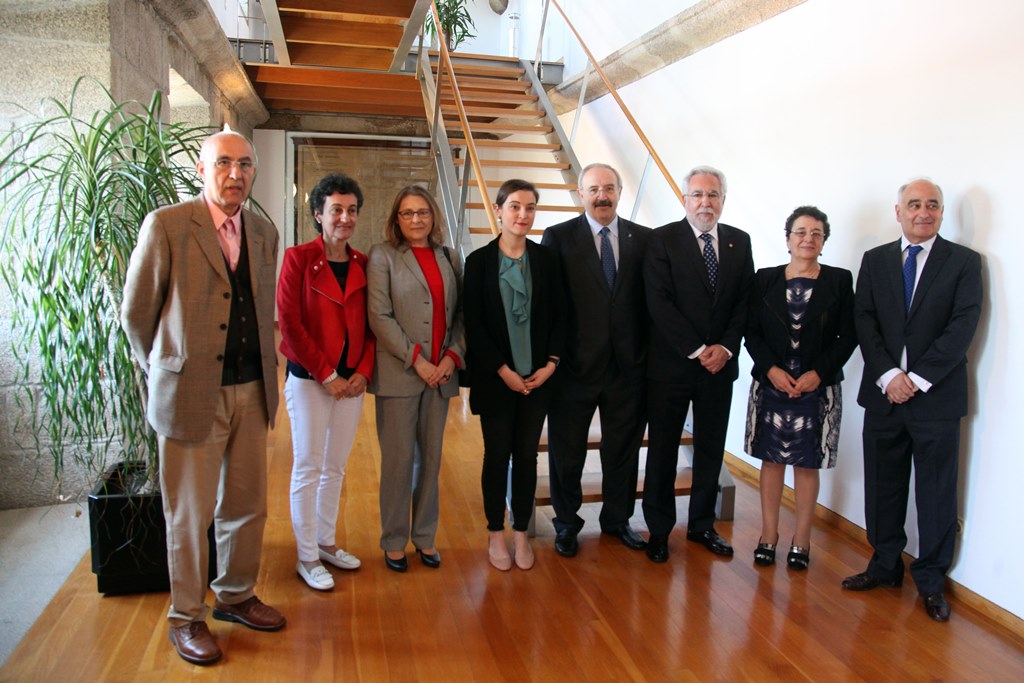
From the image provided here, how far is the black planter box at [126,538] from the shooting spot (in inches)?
107

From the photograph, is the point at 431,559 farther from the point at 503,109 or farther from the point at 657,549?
the point at 503,109

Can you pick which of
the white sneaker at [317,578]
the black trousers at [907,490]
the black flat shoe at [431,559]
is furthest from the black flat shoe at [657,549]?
the white sneaker at [317,578]

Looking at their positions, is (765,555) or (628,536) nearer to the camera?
(765,555)

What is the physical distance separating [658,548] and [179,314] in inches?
86.2

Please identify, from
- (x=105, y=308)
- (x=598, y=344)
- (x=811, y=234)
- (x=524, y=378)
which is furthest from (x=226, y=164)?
(x=811, y=234)

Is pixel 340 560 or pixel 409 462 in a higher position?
pixel 409 462

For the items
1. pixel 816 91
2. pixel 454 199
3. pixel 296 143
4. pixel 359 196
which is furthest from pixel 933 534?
pixel 296 143

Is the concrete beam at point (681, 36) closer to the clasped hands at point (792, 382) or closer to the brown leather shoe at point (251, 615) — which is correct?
the clasped hands at point (792, 382)

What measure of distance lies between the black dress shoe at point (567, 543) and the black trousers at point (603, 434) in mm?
23

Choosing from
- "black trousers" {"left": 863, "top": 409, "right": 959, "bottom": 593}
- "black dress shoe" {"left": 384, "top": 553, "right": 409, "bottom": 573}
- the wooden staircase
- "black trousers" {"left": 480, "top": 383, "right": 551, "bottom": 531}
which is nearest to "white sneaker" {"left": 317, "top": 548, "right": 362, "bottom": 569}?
"black dress shoe" {"left": 384, "top": 553, "right": 409, "bottom": 573}

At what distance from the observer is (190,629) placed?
2.43 m

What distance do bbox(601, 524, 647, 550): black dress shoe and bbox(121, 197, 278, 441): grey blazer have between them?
1964mm

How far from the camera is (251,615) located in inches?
102

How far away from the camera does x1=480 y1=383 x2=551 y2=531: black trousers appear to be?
3.10 meters
